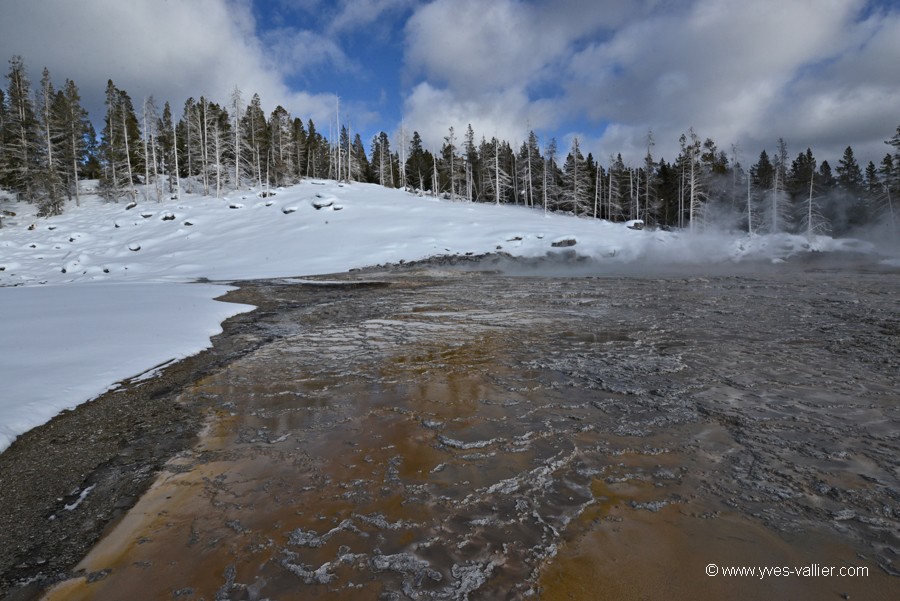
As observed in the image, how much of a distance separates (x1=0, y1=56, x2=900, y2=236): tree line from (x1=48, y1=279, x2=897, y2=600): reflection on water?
4453 centimetres

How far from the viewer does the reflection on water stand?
97.0 inches

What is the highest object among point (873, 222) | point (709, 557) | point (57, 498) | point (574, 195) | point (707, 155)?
point (707, 155)

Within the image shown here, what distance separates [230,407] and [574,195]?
51829mm

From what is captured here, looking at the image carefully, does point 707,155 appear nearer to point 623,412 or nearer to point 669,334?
point 669,334

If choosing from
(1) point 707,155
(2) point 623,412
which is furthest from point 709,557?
(1) point 707,155

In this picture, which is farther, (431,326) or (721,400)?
(431,326)

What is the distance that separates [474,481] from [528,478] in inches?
17.6

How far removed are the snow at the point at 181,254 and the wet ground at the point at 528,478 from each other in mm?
1595

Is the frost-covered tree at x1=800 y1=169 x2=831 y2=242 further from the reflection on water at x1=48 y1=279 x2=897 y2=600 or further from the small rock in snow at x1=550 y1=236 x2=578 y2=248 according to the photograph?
the reflection on water at x1=48 y1=279 x2=897 y2=600

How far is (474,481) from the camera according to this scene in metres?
3.37

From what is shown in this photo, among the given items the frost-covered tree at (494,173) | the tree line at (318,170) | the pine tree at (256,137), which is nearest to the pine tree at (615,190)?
the tree line at (318,170)

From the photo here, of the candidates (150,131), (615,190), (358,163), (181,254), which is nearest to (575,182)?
(615,190)

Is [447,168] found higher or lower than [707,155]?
higher

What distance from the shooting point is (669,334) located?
8164 millimetres
